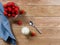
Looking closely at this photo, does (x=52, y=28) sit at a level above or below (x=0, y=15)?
below

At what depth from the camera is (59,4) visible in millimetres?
1438

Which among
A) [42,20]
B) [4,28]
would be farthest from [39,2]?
[4,28]

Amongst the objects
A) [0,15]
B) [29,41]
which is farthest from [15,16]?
[29,41]

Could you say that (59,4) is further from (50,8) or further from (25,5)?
→ (25,5)

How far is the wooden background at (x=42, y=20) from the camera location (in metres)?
1.43

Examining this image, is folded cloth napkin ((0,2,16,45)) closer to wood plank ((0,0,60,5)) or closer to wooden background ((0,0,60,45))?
wooden background ((0,0,60,45))

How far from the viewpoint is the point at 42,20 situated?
1446mm

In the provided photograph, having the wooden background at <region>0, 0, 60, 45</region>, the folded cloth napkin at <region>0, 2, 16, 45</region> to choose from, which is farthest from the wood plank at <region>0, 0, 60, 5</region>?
the folded cloth napkin at <region>0, 2, 16, 45</region>

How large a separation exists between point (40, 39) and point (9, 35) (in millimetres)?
271

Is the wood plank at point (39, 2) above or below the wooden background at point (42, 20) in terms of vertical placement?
above

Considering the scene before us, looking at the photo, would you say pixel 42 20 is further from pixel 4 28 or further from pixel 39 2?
pixel 4 28

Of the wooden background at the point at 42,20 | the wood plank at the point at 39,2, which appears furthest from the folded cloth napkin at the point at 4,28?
the wood plank at the point at 39,2

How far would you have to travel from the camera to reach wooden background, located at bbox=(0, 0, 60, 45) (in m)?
1.43

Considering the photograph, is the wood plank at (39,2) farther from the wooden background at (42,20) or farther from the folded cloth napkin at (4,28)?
the folded cloth napkin at (4,28)
